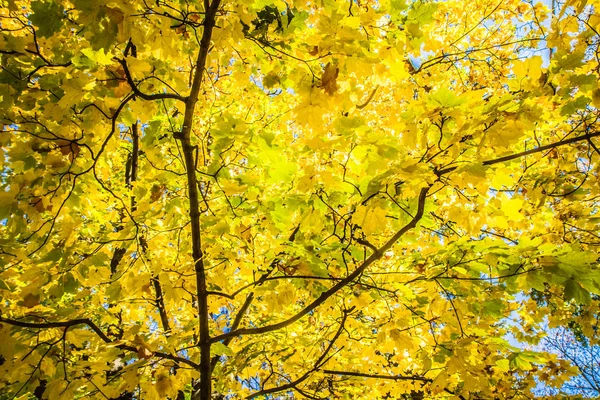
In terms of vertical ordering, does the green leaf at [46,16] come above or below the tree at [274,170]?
above

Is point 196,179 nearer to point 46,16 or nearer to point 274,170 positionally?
point 274,170

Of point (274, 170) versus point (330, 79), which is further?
point (274, 170)

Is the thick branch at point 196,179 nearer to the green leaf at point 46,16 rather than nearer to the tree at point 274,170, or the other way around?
the tree at point 274,170

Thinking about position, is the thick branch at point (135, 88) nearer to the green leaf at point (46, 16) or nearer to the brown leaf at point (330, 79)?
the green leaf at point (46, 16)

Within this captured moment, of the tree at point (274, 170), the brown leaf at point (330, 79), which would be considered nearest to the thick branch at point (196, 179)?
the tree at point (274, 170)

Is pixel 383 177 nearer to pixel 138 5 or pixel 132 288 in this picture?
pixel 138 5

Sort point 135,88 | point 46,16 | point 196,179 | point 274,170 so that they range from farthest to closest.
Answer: point 196,179, point 274,170, point 135,88, point 46,16

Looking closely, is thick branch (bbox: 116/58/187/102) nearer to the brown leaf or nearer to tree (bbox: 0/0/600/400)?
tree (bbox: 0/0/600/400)

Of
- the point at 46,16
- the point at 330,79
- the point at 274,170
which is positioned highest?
the point at 46,16

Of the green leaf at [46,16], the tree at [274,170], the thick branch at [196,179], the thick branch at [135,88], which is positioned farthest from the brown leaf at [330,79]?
the green leaf at [46,16]

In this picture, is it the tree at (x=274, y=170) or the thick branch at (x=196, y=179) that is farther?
the thick branch at (x=196, y=179)

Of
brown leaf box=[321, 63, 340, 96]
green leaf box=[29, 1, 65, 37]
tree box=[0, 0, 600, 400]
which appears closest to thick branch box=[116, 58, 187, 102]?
tree box=[0, 0, 600, 400]

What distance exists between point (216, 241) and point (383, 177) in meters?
1.25

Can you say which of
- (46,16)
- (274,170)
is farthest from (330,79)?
(46,16)
